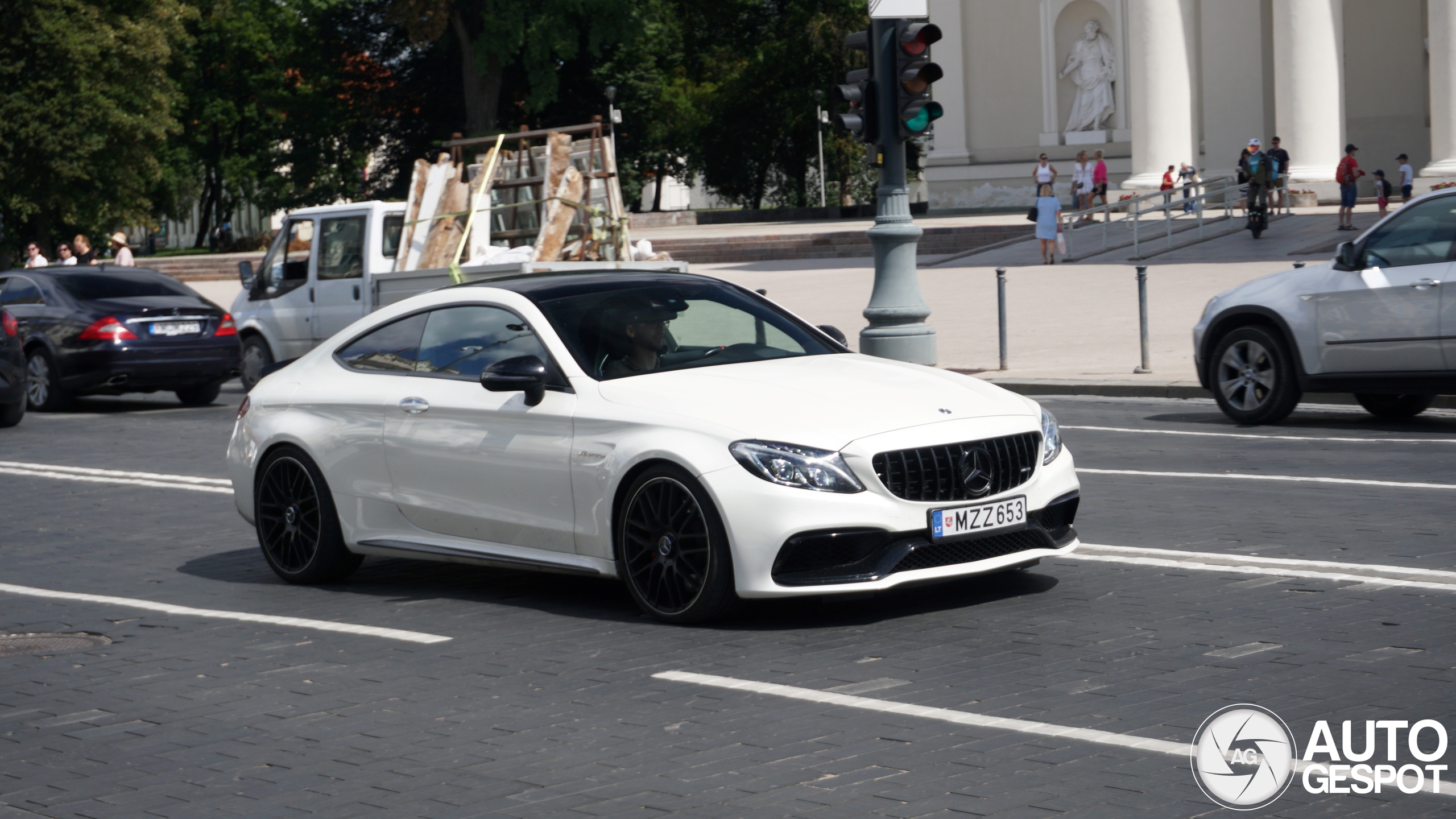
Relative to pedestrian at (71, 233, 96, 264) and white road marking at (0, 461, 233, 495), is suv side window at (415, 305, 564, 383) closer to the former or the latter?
white road marking at (0, 461, 233, 495)

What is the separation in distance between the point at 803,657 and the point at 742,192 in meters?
72.6

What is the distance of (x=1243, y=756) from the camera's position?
5012 mm

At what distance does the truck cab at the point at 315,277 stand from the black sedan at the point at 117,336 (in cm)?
59

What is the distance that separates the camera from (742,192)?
7844 cm

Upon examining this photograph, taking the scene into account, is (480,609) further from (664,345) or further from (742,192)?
(742,192)

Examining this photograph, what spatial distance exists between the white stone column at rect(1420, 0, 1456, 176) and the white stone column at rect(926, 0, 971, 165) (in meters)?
18.4

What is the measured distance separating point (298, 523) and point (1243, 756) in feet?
16.7

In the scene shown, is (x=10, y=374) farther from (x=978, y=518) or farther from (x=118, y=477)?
(x=978, y=518)

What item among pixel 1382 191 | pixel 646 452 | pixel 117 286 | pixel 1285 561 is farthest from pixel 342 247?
pixel 1382 191

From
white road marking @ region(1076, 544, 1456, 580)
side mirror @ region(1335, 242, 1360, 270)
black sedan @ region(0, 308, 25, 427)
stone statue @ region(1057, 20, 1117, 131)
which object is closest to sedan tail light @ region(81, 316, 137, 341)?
black sedan @ region(0, 308, 25, 427)

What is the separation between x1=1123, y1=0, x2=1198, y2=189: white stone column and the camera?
4616cm

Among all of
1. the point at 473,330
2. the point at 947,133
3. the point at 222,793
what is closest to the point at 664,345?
the point at 473,330

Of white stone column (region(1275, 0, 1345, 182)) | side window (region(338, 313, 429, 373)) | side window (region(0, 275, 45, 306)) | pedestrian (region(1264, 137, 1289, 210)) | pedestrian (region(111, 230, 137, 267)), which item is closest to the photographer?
side window (region(338, 313, 429, 373))

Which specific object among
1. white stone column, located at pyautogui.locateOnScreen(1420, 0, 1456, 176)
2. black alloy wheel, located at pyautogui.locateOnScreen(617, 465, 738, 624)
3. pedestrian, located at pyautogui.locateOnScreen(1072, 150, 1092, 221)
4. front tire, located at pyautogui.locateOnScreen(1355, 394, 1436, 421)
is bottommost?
front tire, located at pyautogui.locateOnScreen(1355, 394, 1436, 421)
